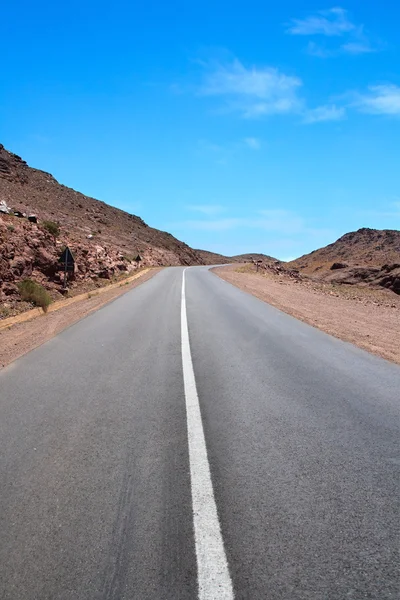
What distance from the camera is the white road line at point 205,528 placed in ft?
7.47

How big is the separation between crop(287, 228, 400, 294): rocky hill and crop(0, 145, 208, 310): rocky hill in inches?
928

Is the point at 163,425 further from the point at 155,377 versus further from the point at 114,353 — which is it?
Answer: the point at 114,353

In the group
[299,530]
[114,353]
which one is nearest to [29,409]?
[114,353]

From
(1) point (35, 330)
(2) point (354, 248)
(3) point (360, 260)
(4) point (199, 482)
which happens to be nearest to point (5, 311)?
(1) point (35, 330)

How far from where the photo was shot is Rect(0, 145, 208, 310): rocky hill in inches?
765

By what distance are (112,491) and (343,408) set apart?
315cm

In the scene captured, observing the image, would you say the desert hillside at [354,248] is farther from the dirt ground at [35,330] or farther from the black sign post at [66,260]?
the dirt ground at [35,330]

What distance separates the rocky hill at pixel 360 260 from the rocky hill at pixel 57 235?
2356 cm

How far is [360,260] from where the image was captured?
251ft

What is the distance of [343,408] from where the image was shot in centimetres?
520

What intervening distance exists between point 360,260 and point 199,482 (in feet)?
260

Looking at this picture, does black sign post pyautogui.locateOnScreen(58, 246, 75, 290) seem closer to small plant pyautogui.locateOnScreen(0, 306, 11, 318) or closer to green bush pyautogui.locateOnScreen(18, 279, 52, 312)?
green bush pyautogui.locateOnScreen(18, 279, 52, 312)

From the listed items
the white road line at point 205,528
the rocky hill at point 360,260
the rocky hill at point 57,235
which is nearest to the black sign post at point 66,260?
the rocky hill at point 57,235

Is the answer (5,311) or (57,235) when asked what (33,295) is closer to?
(5,311)
